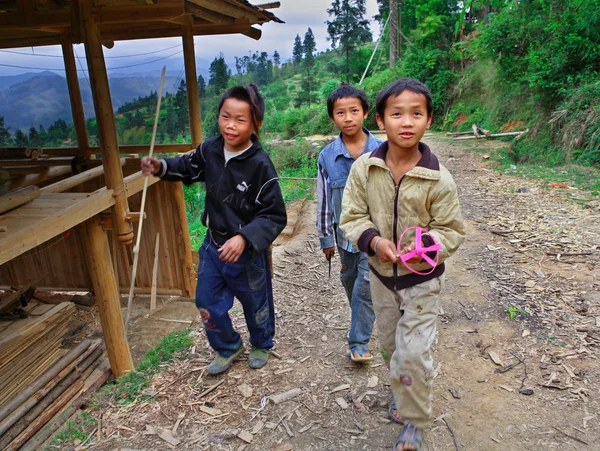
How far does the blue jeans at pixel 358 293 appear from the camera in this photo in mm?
3194

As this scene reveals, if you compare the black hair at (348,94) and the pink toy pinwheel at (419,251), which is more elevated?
the black hair at (348,94)

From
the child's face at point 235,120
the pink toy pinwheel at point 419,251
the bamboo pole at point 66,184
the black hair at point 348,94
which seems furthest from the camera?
the bamboo pole at point 66,184

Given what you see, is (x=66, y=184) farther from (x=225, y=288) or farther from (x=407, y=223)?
(x=407, y=223)

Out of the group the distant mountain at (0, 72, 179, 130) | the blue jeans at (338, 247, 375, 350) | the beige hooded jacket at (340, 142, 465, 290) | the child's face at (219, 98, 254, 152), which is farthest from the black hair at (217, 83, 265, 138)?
the distant mountain at (0, 72, 179, 130)

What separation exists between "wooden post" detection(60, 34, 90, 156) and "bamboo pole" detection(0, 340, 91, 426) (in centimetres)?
271

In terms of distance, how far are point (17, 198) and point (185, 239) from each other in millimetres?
2647

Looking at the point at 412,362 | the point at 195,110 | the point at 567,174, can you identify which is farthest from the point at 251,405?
the point at 567,174

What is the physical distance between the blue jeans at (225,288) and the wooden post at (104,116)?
3.05ft

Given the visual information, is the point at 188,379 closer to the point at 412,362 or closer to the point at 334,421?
the point at 334,421

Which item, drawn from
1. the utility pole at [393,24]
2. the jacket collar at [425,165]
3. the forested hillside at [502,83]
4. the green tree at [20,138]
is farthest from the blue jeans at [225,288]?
the utility pole at [393,24]

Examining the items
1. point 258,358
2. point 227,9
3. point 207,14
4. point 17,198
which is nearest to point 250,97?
point 17,198

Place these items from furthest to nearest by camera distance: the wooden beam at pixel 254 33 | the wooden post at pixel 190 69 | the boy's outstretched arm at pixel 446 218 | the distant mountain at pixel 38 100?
the distant mountain at pixel 38 100, the wooden beam at pixel 254 33, the wooden post at pixel 190 69, the boy's outstretched arm at pixel 446 218

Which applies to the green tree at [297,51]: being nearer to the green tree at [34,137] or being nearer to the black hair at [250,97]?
the green tree at [34,137]

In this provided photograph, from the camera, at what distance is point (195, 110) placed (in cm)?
535
